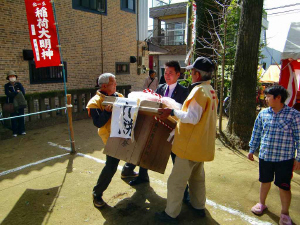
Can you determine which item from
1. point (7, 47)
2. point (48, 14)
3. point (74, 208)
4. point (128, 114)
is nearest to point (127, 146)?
point (128, 114)

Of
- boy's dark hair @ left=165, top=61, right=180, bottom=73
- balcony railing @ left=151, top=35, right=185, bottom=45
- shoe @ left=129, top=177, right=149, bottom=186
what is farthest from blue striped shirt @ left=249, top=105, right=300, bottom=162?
balcony railing @ left=151, top=35, right=185, bottom=45

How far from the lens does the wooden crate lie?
9.57 feet

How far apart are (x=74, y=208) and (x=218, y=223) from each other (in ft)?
6.24

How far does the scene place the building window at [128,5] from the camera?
12.5 metres

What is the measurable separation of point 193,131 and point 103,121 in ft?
3.82

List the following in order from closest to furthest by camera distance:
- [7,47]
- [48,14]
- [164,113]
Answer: [164,113], [48,14], [7,47]

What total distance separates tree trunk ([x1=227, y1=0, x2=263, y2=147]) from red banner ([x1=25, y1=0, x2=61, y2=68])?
13.8ft

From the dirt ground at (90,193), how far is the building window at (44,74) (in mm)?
4384

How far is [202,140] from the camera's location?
265 cm

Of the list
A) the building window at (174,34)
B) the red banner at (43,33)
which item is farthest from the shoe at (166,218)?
the building window at (174,34)

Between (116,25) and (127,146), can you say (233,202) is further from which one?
(116,25)

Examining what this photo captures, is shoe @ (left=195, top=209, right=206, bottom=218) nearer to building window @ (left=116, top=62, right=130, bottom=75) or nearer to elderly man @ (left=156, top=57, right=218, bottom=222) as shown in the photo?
elderly man @ (left=156, top=57, right=218, bottom=222)

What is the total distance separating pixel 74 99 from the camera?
993cm

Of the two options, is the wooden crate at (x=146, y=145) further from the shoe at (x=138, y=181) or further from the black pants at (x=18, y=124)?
the black pants at (x=18, y=124)
